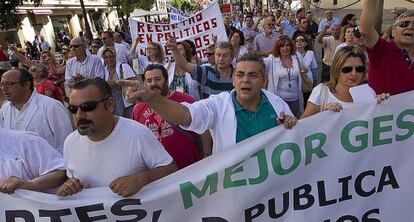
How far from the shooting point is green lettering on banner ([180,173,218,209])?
2512mm

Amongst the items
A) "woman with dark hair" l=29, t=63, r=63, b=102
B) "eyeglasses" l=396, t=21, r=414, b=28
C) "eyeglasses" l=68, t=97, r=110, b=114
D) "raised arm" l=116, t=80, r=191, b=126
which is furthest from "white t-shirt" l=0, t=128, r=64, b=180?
"woman with dark hair" l=29, t=63, r=63, b=102

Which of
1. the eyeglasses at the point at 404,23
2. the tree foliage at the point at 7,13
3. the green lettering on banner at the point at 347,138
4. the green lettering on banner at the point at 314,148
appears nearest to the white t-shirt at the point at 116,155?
the green lettering on banner at the point at 314,148

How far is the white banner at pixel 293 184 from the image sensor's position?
2451 mm

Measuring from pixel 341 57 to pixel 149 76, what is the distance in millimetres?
1433

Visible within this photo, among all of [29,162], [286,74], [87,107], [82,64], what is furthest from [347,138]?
[82,64]

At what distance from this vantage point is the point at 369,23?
2.72 m

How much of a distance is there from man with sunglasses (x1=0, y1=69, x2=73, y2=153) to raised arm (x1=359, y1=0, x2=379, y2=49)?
7.82 ft

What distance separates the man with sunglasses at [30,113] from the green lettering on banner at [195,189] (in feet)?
4.87

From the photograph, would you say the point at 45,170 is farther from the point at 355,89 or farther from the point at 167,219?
the point at 355,89

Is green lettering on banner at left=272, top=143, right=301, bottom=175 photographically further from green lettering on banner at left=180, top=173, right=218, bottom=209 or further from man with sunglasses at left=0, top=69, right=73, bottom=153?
man with sunglasses at left=0, top=69, right=73, bottom=153

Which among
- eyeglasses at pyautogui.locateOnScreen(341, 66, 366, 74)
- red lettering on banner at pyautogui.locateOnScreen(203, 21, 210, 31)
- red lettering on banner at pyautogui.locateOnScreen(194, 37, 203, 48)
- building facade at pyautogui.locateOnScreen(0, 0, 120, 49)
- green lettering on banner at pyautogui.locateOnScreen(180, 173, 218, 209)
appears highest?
building facade at pyautogui.locateOnScreen(0, 0, 120, 49)

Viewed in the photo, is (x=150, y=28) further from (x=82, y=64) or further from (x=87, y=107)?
(x=87, y=107)

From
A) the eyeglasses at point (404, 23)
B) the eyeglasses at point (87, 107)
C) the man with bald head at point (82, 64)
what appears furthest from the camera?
the man with bald head at point (82, 64)

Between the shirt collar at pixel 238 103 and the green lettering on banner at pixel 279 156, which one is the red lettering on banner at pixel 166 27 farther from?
the green lettering on banner at pixel 279 156
